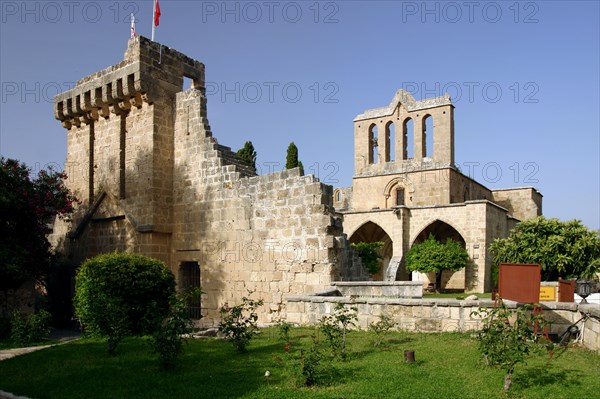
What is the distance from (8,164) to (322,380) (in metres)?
11.6

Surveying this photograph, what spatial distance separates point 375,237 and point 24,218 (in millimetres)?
22757

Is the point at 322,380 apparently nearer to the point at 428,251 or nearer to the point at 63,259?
the point at 63,259

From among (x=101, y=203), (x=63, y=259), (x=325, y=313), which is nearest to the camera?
(x=325, y=313)

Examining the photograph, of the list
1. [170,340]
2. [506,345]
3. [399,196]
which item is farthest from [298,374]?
[399,196]

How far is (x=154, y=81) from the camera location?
13836mm

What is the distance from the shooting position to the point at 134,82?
13.7 metres

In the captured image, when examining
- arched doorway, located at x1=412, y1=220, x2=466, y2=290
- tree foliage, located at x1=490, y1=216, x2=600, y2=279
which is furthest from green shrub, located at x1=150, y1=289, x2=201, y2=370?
arched doorway, located at x1=412, y1=220, x2=466, y2=290

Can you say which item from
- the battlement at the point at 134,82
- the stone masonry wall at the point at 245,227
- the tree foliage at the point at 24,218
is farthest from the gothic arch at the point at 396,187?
the tree foliage at the point at 24,218

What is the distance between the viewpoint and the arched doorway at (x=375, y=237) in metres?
31.7

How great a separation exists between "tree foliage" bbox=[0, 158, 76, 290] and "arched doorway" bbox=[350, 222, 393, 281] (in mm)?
19774

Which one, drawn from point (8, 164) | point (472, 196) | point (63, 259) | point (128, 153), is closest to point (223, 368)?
point (128, 153)

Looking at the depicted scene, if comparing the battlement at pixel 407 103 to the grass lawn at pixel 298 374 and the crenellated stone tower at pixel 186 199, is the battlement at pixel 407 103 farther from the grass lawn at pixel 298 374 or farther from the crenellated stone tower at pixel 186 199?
the grass lawn at pixel 298 374

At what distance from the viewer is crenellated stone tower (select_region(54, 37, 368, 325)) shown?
11.6 m

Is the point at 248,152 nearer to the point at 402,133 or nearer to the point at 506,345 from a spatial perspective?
the point at 402,133
